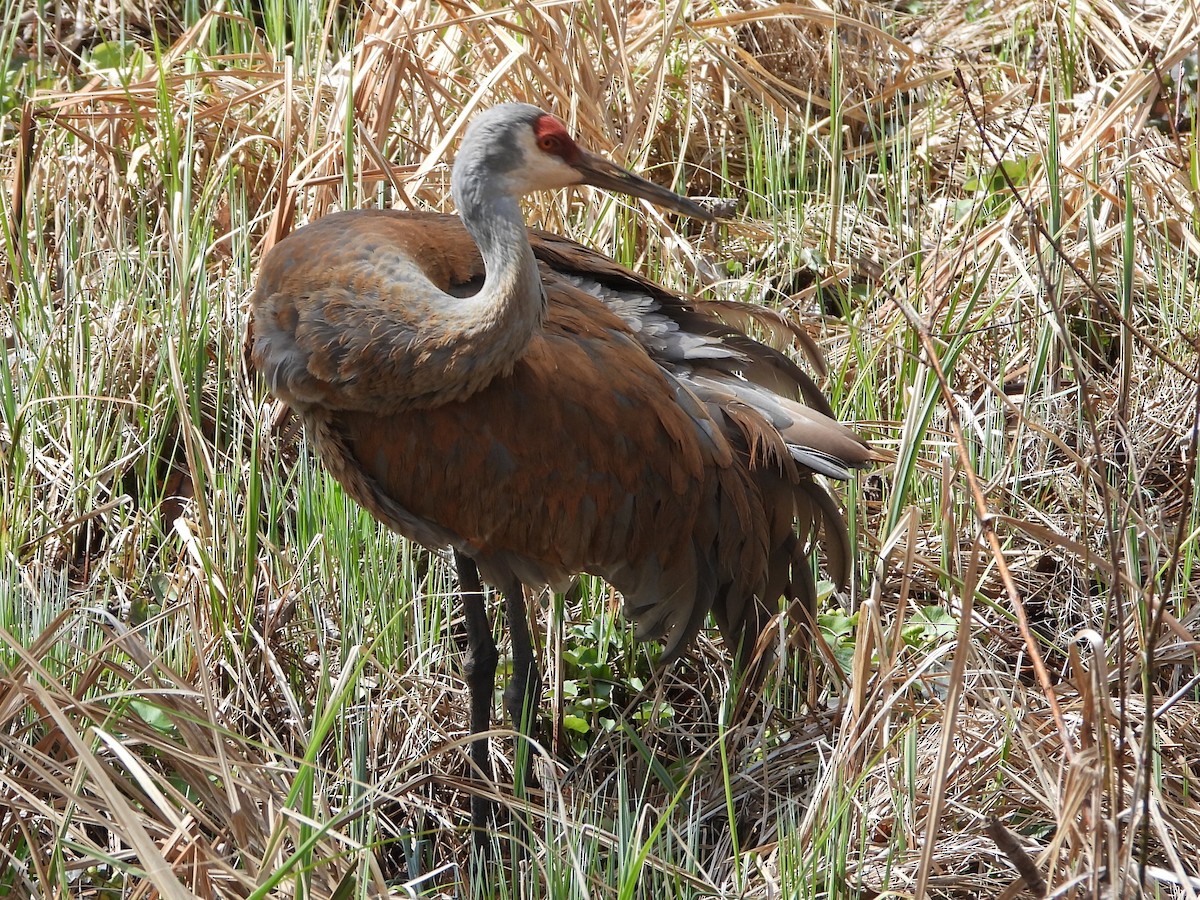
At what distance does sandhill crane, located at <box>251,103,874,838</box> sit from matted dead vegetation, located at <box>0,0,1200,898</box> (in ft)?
0.56

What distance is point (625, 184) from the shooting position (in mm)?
2553

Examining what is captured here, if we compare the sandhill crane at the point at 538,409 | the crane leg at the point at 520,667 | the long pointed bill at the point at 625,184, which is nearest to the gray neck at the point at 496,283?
the sandhill crane at the point at 538,409

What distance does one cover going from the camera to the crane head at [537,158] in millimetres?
2420

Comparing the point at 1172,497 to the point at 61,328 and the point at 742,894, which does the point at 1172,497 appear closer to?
the point at 742,894

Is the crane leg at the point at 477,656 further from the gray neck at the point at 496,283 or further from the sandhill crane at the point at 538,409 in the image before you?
the gray neck at the point at 496,283

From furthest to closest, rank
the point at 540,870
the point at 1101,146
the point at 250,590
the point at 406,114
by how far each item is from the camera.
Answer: the point at 406,114
the point at 1101,146
the point at 250,590
the point at 540,870

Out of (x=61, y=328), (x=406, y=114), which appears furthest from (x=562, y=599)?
(x=406, y=114)

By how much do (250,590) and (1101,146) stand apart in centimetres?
254

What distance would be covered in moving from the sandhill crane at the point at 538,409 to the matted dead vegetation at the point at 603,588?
0.56 ft

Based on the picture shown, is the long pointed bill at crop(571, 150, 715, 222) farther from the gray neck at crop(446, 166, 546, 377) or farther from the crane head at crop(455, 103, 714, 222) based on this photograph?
the gray neck at crop(446, 166, 546, 377)

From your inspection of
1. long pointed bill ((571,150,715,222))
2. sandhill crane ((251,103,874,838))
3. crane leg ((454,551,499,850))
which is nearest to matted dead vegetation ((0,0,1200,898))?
crane leg ((454,551,499,850))

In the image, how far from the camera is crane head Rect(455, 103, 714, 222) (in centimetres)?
242

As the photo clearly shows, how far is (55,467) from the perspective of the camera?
313cm

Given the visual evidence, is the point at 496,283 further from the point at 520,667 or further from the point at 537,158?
the point at 520,667
